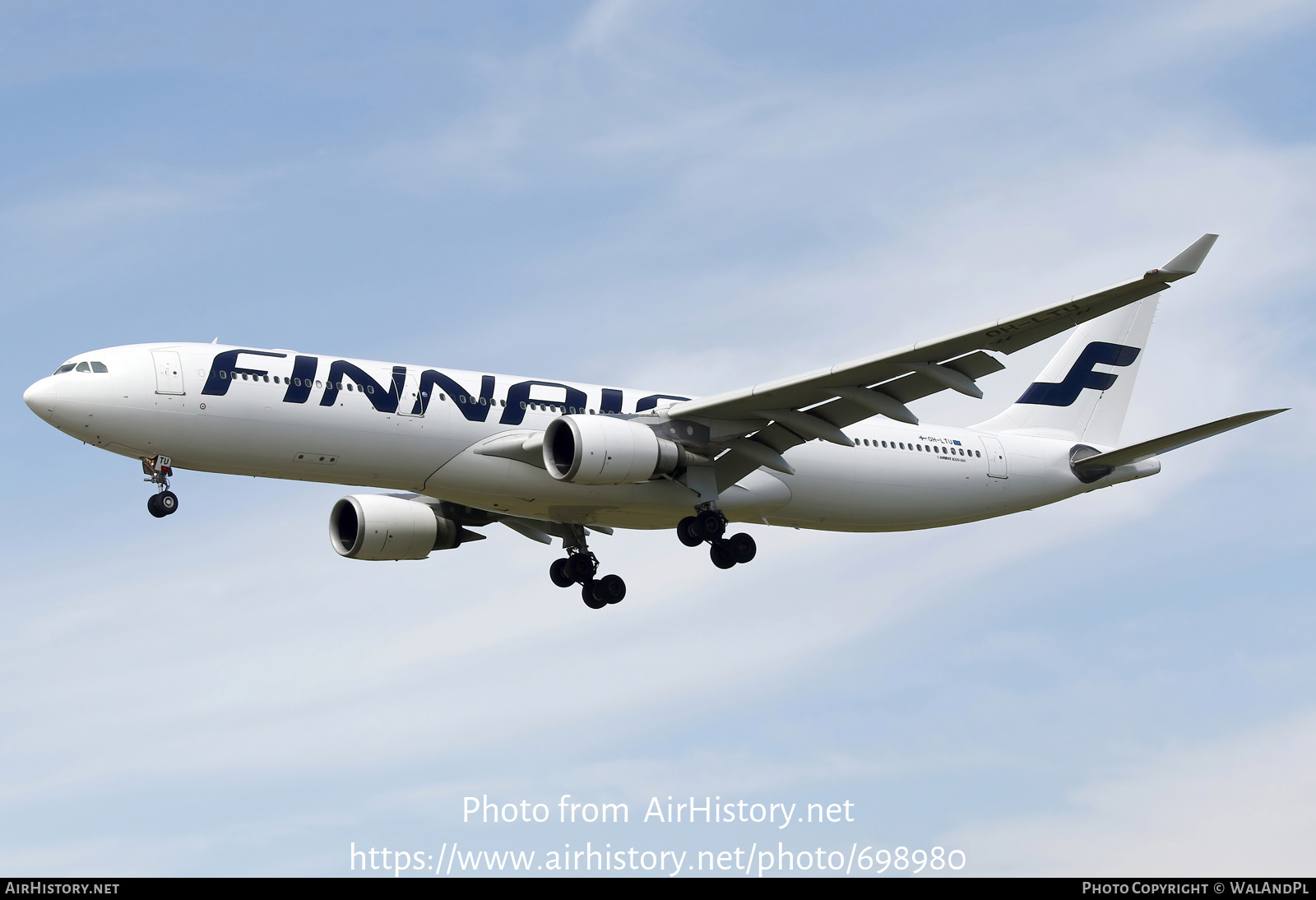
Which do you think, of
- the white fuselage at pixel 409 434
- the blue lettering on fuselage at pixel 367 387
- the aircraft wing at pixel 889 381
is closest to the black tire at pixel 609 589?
the white fuselage at pixel 409 434

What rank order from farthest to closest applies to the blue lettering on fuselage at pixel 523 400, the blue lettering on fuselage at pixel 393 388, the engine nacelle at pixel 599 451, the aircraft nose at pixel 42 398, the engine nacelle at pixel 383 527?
1. the engine nacelle at pixel 383 527
2. the blue lettering on fuselage at pixel 523 400
3. the engine nacelle at pixel 599 451
4. the blue lettering on fuselage at pixel 393 388
5. the aircraft nose at pixel 42 398

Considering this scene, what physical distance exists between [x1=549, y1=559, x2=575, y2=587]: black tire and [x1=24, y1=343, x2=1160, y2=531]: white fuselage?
9.72 feet

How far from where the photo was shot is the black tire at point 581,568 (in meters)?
35.9

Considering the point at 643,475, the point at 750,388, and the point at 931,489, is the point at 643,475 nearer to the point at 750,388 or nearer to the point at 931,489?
the point at 750,388

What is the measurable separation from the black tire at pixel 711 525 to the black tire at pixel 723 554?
0.82ft

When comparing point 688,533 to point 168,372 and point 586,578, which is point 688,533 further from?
point 168,372

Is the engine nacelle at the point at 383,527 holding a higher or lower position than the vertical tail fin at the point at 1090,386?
lower

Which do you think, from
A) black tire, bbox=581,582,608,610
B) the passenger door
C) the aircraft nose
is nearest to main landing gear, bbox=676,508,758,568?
black tire, bbox=581,582,608,610

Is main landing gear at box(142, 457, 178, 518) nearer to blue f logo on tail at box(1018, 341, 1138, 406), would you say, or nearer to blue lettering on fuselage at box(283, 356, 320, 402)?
blue lettering on fuselage at box(283, 356, 320, 402)

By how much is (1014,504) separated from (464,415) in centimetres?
1485

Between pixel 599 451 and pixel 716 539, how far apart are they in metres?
4.25

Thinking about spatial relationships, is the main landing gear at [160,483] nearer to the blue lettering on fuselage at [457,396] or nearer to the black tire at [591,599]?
the blue lettering on fuselage at [457,396]

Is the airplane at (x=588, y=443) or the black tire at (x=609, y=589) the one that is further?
the black tire at (x=609, y=589)

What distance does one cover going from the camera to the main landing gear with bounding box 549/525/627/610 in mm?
35938
